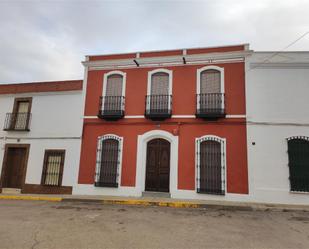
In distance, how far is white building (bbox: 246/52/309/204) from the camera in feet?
31.8

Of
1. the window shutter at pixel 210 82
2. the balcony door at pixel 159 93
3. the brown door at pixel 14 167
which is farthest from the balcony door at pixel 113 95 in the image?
the brown door at pixel 14 167

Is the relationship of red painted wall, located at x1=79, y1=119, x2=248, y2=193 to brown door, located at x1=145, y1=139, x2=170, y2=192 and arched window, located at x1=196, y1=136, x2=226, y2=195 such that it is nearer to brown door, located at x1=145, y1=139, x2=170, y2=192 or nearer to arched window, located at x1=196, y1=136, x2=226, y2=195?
arched window, located at x1=196, y1=136, x2=226, y2=195

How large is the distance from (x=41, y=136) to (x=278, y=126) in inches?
475

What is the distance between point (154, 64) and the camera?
12039 millimetres

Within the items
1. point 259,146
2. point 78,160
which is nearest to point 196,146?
point 259,146

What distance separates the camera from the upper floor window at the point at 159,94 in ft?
36.9

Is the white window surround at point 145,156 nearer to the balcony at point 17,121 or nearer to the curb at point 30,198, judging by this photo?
the curb at point 30,198

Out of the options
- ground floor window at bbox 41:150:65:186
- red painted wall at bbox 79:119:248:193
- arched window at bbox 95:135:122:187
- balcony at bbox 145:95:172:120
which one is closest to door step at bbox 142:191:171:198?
red painted wall at bbox 79:119:248:193

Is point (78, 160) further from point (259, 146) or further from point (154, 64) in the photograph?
point (259, 146)

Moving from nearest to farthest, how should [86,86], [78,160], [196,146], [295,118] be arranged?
[295,118], [196,146], [78,160], [86,86]

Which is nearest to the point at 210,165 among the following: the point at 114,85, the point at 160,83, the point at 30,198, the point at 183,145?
the point at 183,145

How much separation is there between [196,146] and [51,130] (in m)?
7.89

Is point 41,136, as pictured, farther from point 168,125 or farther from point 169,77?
point 169,77

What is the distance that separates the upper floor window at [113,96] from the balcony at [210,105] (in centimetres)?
391
